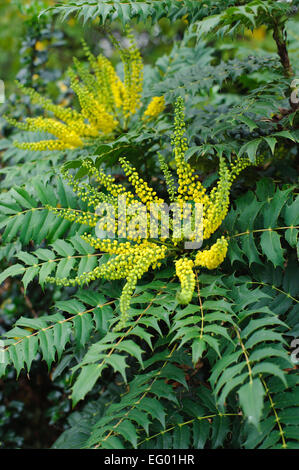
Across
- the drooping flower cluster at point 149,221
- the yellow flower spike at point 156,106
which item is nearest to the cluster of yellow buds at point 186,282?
the drooping flower cluster at point 149,221

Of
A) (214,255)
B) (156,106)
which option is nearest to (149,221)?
(214,255)

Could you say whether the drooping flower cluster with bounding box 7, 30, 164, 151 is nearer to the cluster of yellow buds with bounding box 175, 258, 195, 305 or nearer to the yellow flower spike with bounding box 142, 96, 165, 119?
the yellow flower spike with bounding box 142, 96, 165, 119

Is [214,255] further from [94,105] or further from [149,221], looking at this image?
[94,105]

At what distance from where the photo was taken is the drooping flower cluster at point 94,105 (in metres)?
2.18

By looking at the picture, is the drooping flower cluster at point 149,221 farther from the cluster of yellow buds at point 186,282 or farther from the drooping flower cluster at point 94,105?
the drooping flower cluster at point 94,105

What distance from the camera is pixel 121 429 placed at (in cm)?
135

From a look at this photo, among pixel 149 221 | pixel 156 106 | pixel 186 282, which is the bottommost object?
pixel 186 282

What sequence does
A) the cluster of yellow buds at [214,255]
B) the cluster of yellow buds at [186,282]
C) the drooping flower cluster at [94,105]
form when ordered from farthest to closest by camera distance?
1. the drooping flower cluster at [94,105]
2. the cluster of yellow buds at [214,255]
3. the cluster of yellow buds at [186,282]

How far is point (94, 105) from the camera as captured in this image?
2234 millimetres

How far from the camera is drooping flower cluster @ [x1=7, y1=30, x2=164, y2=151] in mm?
2178

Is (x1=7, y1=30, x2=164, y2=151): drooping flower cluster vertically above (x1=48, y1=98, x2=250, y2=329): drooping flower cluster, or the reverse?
(x1=7, y1=30, x2=164, y2=151): drooping flower cluster

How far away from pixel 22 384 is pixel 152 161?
1.86 meters

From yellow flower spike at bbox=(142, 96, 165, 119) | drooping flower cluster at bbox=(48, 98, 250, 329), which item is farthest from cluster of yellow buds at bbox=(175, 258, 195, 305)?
yellow flower spike at bbox=(142, 96, 165, 119)
